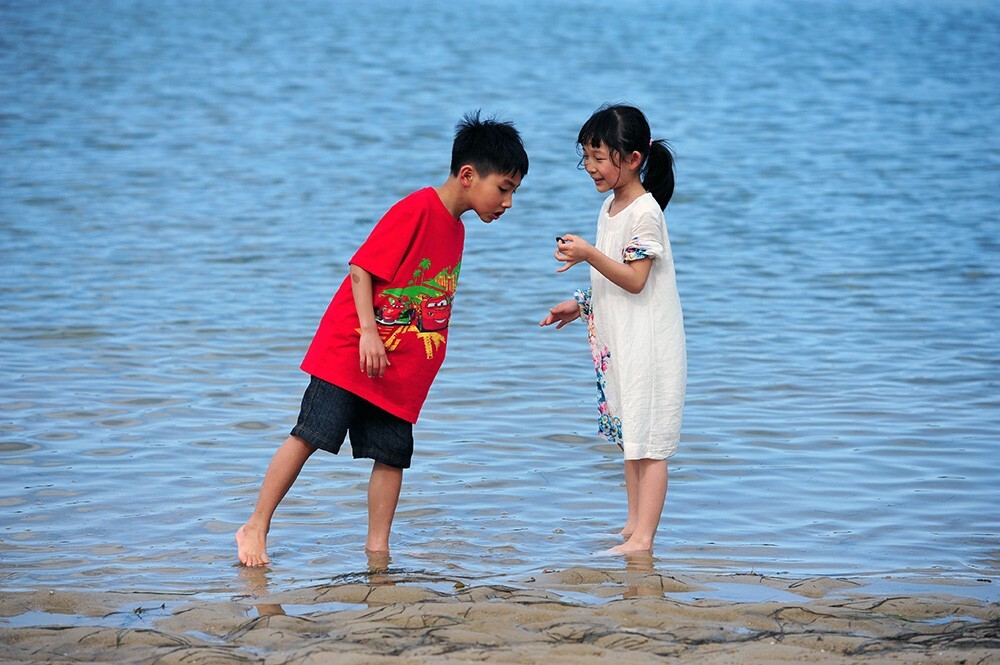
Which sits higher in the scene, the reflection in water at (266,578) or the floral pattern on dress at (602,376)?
the floral pattern on dress at (602,376)

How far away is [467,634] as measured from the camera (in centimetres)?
328

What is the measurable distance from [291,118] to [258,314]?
431 inches

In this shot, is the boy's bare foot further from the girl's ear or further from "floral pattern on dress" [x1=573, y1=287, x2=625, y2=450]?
the girl's ear

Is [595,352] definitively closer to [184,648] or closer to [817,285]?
[184,648]

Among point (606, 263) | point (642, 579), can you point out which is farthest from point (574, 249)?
point (642, 579)

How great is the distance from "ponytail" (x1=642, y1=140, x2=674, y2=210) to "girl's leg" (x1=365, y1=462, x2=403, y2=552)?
4.21 feet

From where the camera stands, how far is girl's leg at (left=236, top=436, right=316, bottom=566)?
162 inches

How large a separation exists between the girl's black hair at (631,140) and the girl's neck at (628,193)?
2.3 inches

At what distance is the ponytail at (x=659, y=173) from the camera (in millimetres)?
4332

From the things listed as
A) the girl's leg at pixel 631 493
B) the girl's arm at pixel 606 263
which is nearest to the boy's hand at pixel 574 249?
the girl's arm at pixel 606 263

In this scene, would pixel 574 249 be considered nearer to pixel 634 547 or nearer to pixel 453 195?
pixel 453 195

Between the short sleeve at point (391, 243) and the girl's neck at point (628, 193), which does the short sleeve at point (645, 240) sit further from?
the short sleeve at point (391, 243)

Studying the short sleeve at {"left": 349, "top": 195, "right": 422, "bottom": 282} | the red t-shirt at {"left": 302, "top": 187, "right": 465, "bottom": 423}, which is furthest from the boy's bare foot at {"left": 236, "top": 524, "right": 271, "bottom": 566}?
the short sleeve at {"left": 349, "top": 195, "right": 422, "bottom": 282}

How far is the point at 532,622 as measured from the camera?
3445 mm
